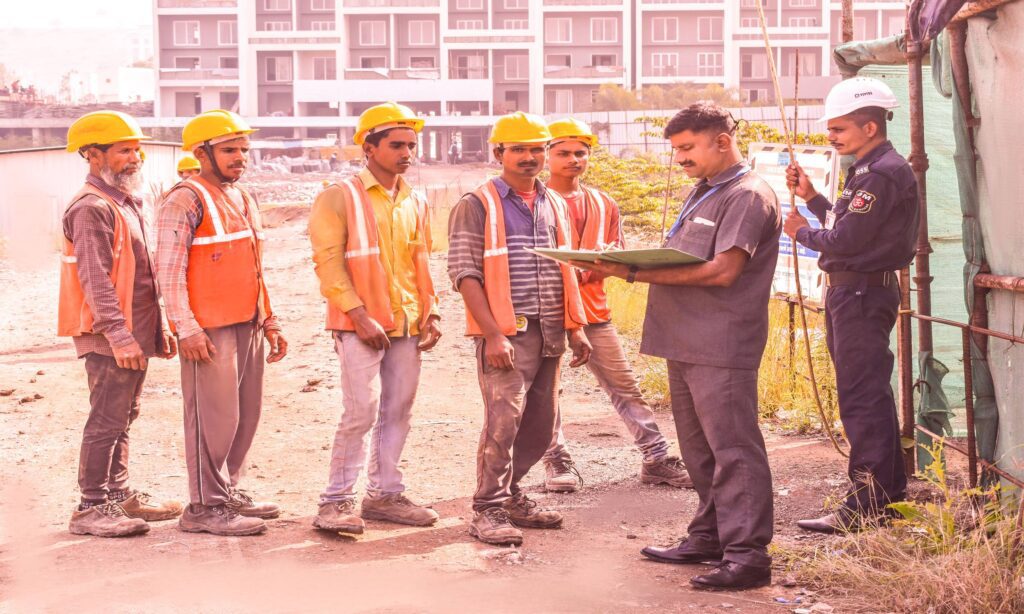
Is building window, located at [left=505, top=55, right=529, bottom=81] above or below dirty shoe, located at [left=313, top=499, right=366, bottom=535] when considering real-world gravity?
above

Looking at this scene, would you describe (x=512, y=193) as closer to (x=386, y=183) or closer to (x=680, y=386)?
(x=386, y=183)

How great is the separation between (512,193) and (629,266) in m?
1.13

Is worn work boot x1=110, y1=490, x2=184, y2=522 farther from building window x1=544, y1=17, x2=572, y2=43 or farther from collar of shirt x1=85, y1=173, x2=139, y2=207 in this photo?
building window x1=544, y1=17, x2=572, y2=43

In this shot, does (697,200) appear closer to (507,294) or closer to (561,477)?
(507,294)

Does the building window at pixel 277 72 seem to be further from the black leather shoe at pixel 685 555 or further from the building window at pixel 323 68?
the black leather shoe at pixel 685 555

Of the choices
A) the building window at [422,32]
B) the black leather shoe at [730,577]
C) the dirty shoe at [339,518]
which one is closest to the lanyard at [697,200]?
the black leather shoe at [730,577]

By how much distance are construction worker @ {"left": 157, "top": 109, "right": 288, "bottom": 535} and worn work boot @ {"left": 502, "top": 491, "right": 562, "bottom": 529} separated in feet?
4.28

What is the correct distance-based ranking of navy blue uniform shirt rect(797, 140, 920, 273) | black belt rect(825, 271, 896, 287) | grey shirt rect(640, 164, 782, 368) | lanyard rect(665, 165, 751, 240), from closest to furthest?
grey shirt rect(640, 164, 782, 368) → lanyard rect(665, 165, 751, 240) → navy blue uniform shirt rect(797, 140, 920, 273) → black belt rect(825, 271, 896, 287)

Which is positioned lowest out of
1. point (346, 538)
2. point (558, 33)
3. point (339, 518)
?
point (346, 538)

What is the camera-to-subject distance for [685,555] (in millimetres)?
5652

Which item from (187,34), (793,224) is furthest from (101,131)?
(187,34)

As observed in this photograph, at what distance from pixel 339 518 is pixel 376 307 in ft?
3.51

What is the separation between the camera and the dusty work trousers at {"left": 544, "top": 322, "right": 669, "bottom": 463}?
7402 mm

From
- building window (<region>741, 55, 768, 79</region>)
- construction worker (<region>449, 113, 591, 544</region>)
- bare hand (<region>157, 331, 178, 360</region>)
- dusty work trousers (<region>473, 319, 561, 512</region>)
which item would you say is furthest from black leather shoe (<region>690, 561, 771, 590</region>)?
building window (<region>741, 55, 768, 79</region>)
